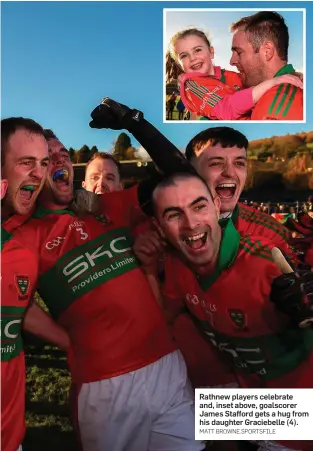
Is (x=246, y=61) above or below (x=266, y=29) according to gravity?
below

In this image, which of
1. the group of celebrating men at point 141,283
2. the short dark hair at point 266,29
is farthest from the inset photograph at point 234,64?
the group of celebrating men at point 141,283

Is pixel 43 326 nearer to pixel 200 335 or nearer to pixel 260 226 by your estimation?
pixel 200 335

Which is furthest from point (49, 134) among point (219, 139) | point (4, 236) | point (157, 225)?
point (219, 139)

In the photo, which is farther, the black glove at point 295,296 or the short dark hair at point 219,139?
the short dark hair at point 219,139

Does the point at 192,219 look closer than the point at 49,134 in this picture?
Yes

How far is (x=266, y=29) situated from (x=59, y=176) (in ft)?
3.10

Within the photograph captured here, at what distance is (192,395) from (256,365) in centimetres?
27

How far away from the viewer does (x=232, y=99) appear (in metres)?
1.87

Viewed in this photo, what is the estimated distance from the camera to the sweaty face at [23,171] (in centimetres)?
180

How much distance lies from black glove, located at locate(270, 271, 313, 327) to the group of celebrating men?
0.08m

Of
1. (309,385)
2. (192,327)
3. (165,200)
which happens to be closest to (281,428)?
(309,385)

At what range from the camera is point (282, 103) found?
185 centimetres

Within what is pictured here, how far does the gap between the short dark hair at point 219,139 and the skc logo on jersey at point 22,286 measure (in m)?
0.75

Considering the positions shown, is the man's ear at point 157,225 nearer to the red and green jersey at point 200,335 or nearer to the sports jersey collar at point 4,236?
the red and green jersey at point 200,335
